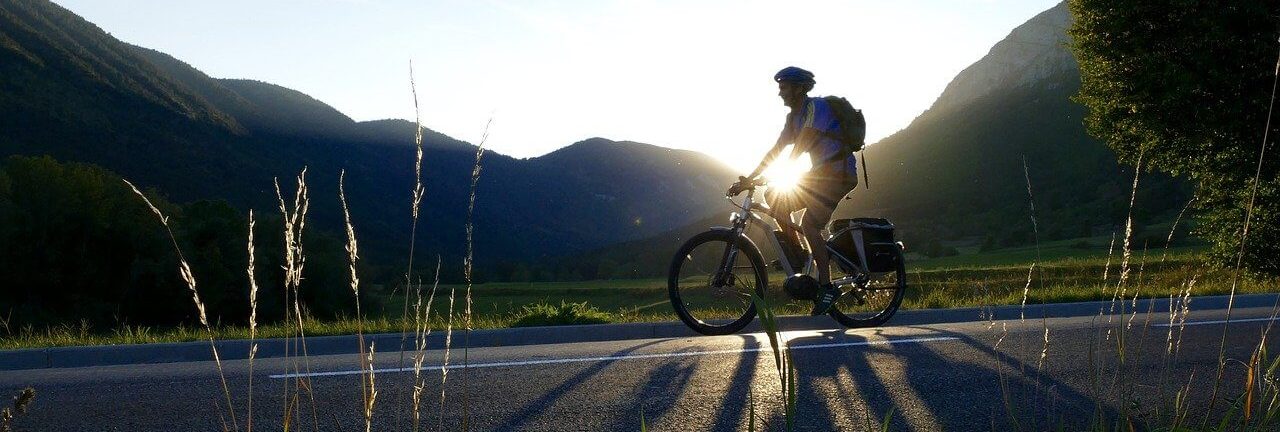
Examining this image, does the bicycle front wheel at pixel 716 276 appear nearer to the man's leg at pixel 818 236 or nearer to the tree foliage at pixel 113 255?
the man's leg at pixel 818 236

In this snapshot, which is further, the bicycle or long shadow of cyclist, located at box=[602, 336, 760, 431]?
the bicycle

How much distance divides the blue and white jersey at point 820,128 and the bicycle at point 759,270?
1.78ft

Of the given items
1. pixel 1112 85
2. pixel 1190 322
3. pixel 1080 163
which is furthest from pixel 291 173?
pixel 1190 322

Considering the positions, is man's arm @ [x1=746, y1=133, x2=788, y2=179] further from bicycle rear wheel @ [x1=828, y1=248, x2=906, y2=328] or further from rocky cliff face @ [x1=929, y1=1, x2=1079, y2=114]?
rocky cliff face @ [x1=929, y1=1, x2=1079, y2=114]

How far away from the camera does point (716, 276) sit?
8109mm

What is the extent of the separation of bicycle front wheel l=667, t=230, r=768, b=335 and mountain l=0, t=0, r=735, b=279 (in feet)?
131

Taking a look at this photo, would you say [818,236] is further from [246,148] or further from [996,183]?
[246,148]

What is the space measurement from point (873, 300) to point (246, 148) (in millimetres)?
113640

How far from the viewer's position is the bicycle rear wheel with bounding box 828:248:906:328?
27.8ft

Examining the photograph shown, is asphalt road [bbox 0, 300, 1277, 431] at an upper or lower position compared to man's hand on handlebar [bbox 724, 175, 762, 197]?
lower

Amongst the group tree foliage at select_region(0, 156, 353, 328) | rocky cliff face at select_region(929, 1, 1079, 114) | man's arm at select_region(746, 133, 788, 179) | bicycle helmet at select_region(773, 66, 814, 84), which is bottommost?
tree foliage at select_region(0, 156, 353, 328)

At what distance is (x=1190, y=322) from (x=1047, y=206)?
93.4 m

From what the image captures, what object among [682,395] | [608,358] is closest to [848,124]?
[608,358]

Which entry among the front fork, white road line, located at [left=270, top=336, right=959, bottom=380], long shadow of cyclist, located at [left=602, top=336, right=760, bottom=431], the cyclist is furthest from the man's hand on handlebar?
long shadow of cyclist, located at [left=602, top=336, right=760, bottom=431]
